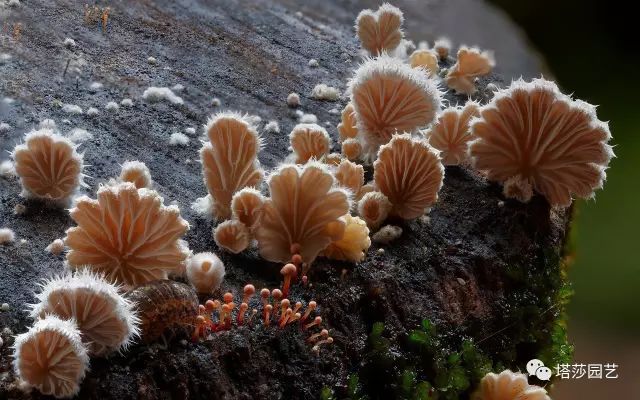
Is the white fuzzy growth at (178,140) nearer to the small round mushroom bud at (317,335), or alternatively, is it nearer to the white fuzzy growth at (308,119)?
the white fuzzy growth at (308,119)

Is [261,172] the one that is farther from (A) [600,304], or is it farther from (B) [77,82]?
(A) [600,304]

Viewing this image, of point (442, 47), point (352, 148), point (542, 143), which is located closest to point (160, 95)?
point (352, 148)

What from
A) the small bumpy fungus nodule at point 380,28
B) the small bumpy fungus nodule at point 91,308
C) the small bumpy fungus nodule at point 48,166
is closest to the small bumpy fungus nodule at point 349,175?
the small bumpy fungus nodule at point 48,166

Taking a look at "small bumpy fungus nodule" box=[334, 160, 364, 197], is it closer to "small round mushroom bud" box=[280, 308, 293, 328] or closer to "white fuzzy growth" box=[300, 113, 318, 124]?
"small round mushroom bud" box=[280, 308, 293, 328]

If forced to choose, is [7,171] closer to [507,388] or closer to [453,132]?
[453,132]

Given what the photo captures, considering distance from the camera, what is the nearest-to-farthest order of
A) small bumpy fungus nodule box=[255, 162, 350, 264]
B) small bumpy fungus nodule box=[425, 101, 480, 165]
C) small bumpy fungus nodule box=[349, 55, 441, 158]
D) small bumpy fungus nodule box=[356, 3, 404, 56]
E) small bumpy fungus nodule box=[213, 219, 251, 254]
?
small bumpy fungus nodule box=[255, 162, 350, 264], small bumpy fungus nodule box=[213, 219, 251, 254], small bumpy fungus nodule box=[349, 55, 441, 158], small bumpy fungus nodule box=[425, 101, 480, 165], small bumpy fungus nodule box=[356, 3, 404, 56]

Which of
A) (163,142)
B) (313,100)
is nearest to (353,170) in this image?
(163,142)

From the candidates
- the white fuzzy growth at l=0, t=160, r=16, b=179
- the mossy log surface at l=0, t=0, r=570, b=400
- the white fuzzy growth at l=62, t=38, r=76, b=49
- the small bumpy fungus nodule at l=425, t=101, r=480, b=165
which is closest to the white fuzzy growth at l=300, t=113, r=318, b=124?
the mossy log surface at l=0, t=0, r=570, b=400
